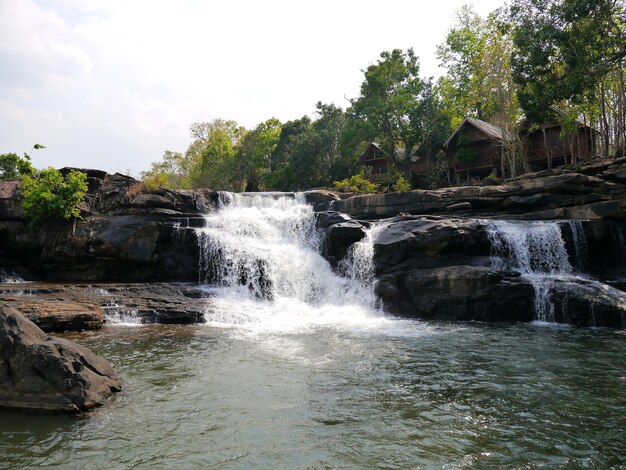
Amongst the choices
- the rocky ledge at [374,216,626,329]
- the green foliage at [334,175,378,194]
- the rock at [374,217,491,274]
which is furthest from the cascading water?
the green foliage at [334,175,378,194]

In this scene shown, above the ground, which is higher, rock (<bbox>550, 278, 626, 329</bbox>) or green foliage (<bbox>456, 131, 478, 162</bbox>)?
green foliage (<bbox>456, 131, 478, 162</bbox>)

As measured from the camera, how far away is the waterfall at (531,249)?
18266 millimetres

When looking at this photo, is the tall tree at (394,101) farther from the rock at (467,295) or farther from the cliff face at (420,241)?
the rock at (467,295)

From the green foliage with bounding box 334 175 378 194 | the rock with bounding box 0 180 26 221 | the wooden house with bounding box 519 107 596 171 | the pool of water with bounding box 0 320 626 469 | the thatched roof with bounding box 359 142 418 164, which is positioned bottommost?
the pool of water with bounding box 0 320 626 469

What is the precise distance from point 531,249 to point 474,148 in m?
18.8

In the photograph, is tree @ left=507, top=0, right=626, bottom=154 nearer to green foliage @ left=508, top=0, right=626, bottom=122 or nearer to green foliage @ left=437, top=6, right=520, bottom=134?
green foliage @ left=508, top=0, right=626, bottom=122

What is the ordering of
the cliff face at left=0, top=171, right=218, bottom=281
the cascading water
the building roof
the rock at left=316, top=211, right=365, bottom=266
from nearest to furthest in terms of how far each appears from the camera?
the cascading water, the rock at left=316, top=211, right=365, bottom=266, the cliff face at left=0, top=171, right=218, bottom=281, the building roof

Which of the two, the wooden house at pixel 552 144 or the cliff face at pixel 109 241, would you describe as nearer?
the cliff face at pixel 109 241

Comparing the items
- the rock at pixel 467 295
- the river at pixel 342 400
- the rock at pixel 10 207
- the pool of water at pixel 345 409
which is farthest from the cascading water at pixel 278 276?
the rock at pixel 10 207

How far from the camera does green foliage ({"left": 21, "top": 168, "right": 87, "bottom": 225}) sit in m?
21.2

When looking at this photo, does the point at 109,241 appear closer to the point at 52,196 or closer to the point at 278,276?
the point at 52,196

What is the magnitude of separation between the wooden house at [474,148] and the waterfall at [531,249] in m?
16.9

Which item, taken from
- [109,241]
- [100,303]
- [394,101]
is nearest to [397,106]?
[394,101]

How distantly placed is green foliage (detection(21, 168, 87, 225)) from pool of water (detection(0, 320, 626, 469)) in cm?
1085
